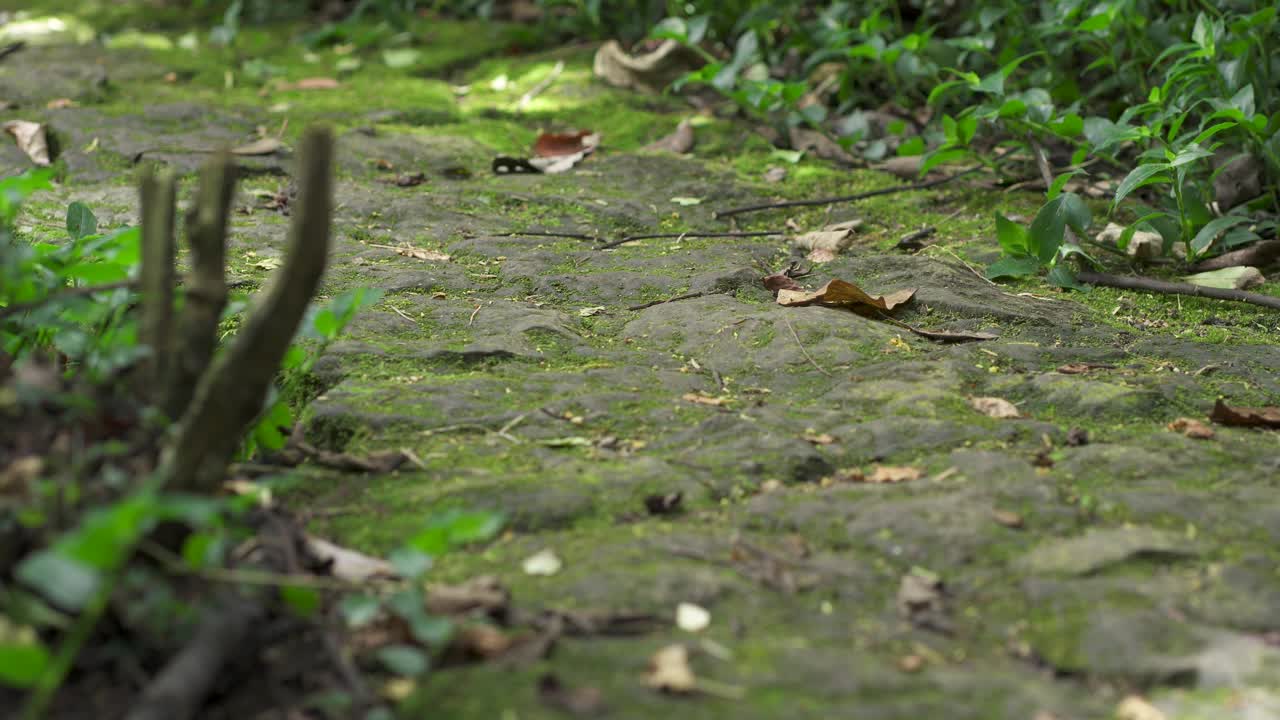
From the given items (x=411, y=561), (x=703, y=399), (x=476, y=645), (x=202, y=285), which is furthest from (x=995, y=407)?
(x=202, y=285)

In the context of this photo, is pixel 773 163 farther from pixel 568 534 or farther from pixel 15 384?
pixel 15 384

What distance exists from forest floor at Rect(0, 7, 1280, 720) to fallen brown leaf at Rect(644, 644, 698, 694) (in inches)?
0.7

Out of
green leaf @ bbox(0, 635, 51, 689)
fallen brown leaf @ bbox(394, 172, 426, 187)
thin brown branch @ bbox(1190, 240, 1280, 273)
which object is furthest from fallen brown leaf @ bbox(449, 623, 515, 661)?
fallen brown leaf @ bbox(394, 172, 426, 187)

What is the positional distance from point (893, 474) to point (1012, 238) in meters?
1.39

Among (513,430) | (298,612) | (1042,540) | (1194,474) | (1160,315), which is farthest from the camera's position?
(1160,315)

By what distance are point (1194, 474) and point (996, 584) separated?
58 cm

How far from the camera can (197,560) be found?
1199 millimetres

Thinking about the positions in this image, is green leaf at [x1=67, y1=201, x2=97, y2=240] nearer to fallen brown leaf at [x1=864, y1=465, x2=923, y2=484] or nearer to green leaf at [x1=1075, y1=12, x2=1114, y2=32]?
fallen brown leaf at [x1=864, y1=465, x2=923, y2=484]

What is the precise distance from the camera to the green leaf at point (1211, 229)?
3029 millimetres

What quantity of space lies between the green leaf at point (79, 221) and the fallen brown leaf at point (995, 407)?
1.73 m

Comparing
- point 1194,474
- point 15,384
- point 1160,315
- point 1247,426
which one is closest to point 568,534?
point 15,384

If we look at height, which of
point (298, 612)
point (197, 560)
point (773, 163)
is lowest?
point (773, 163)

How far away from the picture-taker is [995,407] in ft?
7.36

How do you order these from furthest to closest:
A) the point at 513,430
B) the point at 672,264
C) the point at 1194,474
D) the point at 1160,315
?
the point at 672,264, the point at 1160,315, the point at 513,430, the point at 1194,474
